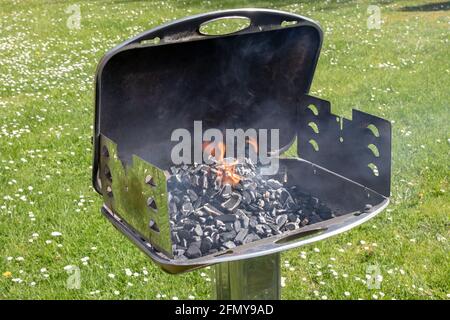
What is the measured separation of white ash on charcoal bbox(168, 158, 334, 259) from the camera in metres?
2.60

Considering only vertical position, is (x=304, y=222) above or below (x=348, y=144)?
below

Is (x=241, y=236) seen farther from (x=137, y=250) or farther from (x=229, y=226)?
(x=137, y=250)

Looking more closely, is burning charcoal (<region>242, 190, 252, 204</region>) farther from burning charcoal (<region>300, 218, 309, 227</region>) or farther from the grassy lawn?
the grassy lawn

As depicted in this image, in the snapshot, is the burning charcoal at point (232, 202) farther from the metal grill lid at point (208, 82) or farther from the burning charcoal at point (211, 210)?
the metal grill lid at point (208, 82)

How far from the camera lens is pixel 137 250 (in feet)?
14.4

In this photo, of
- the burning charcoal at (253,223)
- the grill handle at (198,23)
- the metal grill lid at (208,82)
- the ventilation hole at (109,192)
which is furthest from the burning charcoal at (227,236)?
the grill handle at (198,23)

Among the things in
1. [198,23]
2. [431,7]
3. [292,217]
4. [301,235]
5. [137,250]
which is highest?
[198,23]

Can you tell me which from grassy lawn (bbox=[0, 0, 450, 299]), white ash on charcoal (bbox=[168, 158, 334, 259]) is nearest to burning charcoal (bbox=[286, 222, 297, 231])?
white ash on charcoal (bbox=[168, 158, 334, 259])

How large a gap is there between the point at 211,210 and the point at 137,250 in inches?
68.2

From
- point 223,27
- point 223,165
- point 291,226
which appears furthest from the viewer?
point 223,27

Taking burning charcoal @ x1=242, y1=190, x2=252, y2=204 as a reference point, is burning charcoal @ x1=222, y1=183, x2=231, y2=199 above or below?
above

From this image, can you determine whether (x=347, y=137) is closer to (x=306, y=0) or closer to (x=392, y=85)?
(x=392, y=85)

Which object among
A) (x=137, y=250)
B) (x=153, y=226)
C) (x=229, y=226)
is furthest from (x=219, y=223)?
(x=137, y=250)

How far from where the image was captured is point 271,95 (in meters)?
3.21
